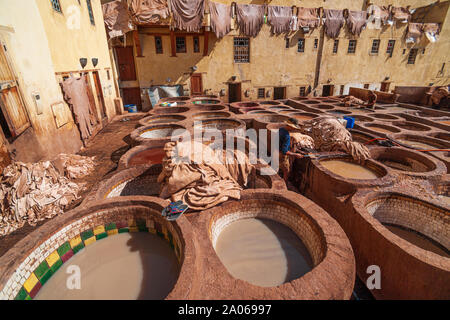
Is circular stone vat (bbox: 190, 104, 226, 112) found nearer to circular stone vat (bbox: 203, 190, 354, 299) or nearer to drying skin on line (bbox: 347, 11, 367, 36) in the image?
circular stone vat (bbox: 203, 190, 354, 299)

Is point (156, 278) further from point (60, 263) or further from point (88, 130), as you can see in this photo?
point (88, 130)

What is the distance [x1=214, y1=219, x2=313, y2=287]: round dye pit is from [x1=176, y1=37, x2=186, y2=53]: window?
1580cm

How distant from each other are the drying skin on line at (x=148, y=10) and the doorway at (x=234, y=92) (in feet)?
22.6


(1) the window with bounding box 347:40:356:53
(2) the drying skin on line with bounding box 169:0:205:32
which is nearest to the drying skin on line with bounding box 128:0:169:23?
(2) the drying skin on line with bounding box 169:0:205:32

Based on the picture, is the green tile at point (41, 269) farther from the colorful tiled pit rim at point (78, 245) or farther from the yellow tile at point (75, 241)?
the yellow tile at point (75, 241)

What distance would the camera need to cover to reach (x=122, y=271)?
3.43 metres

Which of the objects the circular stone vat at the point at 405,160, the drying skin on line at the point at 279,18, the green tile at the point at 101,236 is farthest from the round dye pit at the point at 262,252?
the drying skin on line at the point at 279,18

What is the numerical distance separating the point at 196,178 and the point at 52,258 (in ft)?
8.23

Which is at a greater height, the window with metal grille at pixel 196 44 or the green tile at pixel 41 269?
the window with metal grille at pixel 196 44

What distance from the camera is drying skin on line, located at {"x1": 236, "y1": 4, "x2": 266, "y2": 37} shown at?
16.4 m

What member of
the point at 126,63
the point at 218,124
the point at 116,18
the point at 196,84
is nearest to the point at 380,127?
the point at 218,124

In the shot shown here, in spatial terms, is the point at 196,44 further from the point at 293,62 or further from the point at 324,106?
the point at 324,106

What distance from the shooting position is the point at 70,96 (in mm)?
8719

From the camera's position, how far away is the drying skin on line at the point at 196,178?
4281mm
